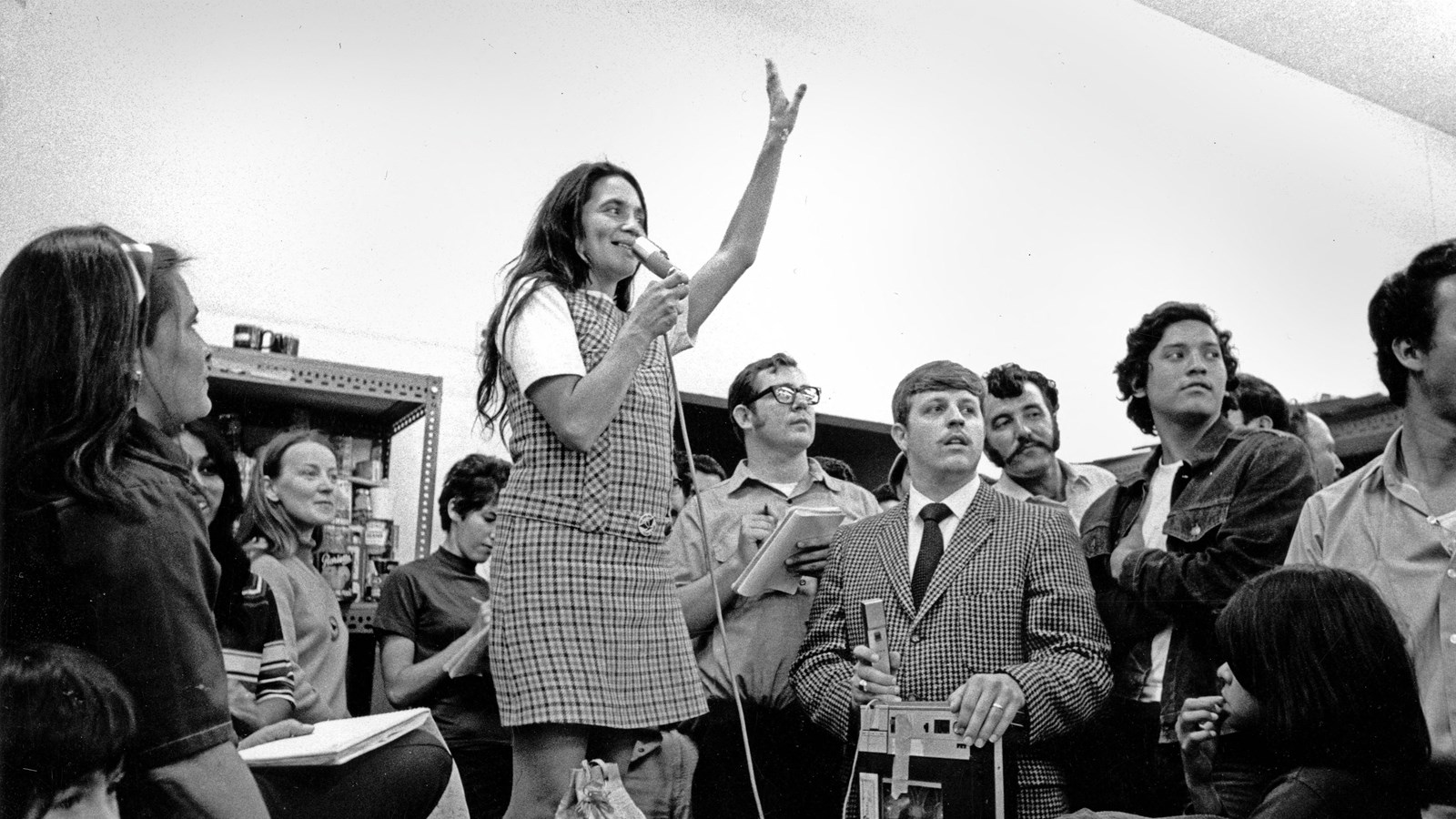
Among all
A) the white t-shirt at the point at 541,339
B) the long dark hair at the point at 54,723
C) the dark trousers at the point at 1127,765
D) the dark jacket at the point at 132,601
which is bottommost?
the dark trousers at the point at 1127,765

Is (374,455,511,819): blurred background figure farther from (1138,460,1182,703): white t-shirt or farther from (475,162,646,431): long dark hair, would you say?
(1138,460,1182,703): white t-shirt

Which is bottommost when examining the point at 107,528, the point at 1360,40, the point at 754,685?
the point at 754,685

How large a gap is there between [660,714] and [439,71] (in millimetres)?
2402

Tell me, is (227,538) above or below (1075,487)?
below

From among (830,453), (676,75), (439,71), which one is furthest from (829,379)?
(439,71)

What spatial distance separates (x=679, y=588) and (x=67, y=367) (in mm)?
1502

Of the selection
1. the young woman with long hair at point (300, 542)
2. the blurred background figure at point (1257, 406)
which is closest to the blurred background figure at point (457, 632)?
the young woman with long hair at point (300, 542)

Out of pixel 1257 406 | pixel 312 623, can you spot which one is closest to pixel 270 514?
pixel 312 623

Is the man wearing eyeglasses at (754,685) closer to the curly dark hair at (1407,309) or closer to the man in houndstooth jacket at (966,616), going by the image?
the man in houndstooth jacket at (966,616)

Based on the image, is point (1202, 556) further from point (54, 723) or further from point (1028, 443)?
point (54, 723)

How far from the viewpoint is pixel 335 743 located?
4.29 feet

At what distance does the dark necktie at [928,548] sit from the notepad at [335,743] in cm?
98

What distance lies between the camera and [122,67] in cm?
285

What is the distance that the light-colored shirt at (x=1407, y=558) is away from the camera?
1.60 m
